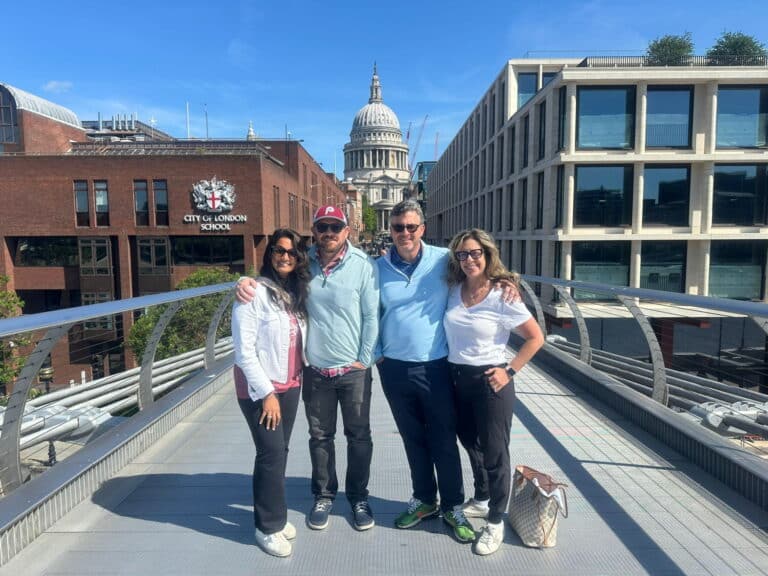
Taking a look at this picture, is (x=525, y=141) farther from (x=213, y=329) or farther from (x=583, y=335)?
(x=213, y=329)

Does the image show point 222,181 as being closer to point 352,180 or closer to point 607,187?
point 607,187

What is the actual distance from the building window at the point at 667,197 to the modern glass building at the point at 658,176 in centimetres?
4

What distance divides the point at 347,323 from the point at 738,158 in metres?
24.7

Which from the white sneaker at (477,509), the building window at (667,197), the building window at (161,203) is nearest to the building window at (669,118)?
the building window at (667,197)

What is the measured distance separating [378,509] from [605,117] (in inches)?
915

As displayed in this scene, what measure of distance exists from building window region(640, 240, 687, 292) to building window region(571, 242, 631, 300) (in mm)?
880

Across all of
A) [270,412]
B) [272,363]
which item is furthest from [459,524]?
[272,363]

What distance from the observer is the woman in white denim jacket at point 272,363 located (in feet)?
8.38

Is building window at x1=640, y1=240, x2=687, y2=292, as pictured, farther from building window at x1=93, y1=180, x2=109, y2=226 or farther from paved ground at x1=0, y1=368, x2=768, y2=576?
building window at x1=93, y1=180, x2=109, y2=226

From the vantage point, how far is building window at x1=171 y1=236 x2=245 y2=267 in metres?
31.2

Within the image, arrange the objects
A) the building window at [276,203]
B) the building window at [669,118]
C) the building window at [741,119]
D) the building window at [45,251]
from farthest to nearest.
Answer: the building window at [276,203] < the building window at [45,251] < the building window at [669,118] < the building window at [741,119]

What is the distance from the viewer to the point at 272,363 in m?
2.64

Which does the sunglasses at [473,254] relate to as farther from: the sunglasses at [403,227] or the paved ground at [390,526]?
the paved ground at [390,526]

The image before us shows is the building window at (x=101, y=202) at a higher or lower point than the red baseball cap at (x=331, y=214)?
higher
